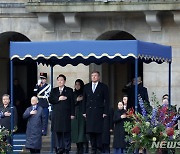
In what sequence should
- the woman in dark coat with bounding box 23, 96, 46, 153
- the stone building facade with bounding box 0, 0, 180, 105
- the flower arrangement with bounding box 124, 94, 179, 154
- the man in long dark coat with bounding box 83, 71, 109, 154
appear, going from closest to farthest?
the flower arrangement with bounding box 124, 94, 179, 154, the man in long dark coat with bounding box 83, 71, 109, 154, the woman in dark coat with bounding box 23, 96, 46, 153, the stone building facade with bounding box 0, 0, 180, 105

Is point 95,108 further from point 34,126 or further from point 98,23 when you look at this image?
point 98,23

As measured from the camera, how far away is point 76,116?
68.8ft

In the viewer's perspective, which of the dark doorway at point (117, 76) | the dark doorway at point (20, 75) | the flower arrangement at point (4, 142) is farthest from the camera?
the dark doorway at point (117, 76)

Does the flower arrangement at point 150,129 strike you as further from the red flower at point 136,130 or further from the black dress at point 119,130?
the black dress at point 119,130

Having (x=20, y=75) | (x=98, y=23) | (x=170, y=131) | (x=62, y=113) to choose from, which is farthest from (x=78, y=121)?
(x=20, y=75)

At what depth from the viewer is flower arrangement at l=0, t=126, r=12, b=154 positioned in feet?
63.7

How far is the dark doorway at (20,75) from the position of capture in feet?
93.3

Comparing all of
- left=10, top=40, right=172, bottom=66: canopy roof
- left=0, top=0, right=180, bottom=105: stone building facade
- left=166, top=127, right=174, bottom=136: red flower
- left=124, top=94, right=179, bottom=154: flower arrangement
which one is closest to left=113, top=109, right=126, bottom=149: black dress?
left=10, top=40, right=172, bottom=66: canopy roof

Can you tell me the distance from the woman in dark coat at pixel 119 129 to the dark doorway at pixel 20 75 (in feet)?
23.7

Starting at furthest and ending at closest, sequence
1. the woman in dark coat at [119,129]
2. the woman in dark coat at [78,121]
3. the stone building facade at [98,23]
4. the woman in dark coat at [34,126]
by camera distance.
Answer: the stone building facade at [98,23] → the woman in dark coat at [119,129] → the woman in dark coat at [78,121] → the woman in dark coat at [34,126]

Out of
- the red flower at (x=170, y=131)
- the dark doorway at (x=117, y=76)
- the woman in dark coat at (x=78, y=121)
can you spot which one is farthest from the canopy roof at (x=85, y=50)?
the dark doorway at (x=117, y=76)

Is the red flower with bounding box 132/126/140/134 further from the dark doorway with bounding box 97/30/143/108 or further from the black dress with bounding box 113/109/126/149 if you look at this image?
the dark doorway with bounding box 97/30/143/108

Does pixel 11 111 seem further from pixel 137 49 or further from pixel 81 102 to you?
pixel 137 49

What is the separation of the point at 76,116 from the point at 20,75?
10030 millimetres
